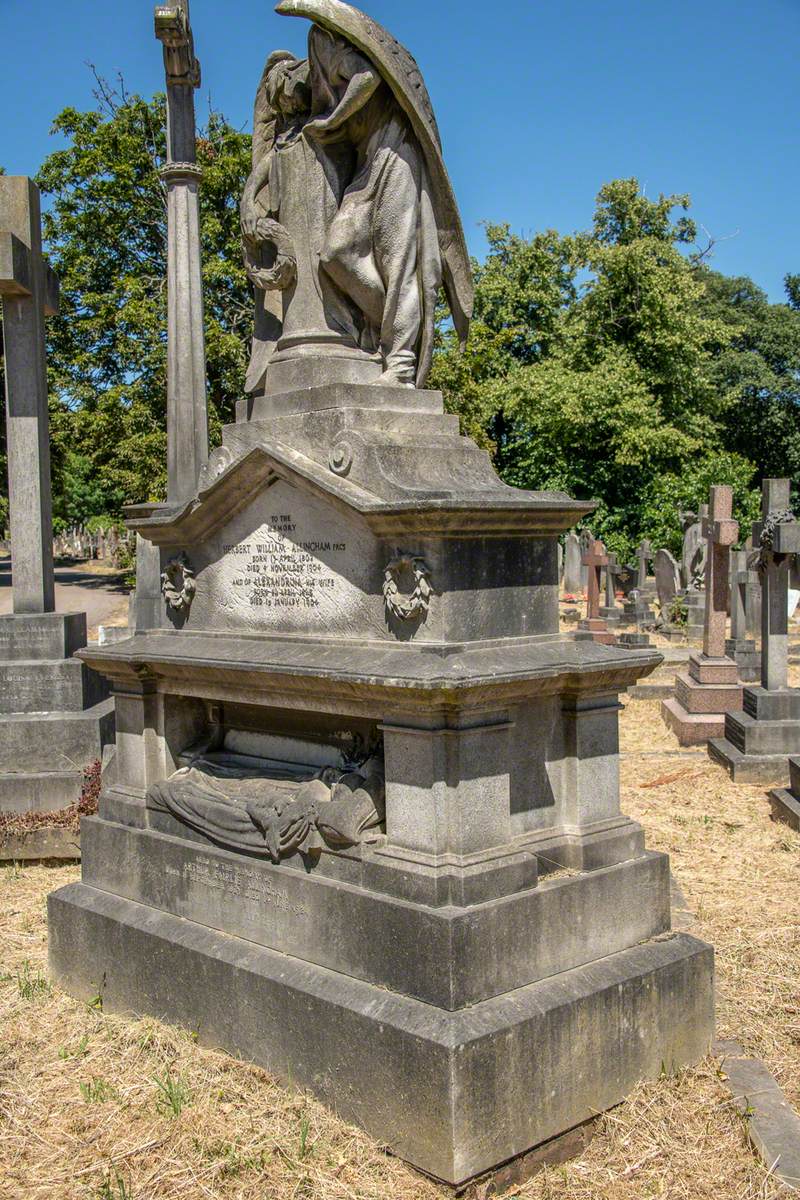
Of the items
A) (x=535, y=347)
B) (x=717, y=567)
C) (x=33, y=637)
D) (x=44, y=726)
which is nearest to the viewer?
(x=44, y=726)

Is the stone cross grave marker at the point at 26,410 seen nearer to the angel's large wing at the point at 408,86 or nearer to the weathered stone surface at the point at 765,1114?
the angel's large wing at the point at 408,86

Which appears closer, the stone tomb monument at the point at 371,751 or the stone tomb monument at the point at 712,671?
the stone tomb monument at the point at 371,751

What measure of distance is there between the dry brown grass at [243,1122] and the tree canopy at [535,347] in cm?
1520

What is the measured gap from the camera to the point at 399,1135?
357 centimetres

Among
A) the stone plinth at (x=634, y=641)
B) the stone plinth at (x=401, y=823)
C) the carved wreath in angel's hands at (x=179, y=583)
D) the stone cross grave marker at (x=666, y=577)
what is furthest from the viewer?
the stone cross grave marker at (x=666, y=577)

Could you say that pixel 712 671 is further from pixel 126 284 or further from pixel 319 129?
pixel 126 284

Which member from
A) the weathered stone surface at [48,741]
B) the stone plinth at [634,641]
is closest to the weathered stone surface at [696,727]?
the stone plinth at [634,641]

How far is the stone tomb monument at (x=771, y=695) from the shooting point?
917 centimetres

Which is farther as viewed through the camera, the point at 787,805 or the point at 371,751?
the point at 787,805

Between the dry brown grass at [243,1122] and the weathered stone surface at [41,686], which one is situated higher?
the weathered stone surface at [41,686]

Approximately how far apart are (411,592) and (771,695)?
6416mm

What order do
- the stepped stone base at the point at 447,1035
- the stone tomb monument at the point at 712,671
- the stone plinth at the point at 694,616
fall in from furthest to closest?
1. the stone plinth at the point at 694,616
2. the stone tomb monument at the point at 712,671
3. the stepped stone base at the point at 447,1035

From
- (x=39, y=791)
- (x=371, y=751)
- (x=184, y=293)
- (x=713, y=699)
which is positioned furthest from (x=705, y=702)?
(x=371, y=751)

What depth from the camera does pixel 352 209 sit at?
4453mm
